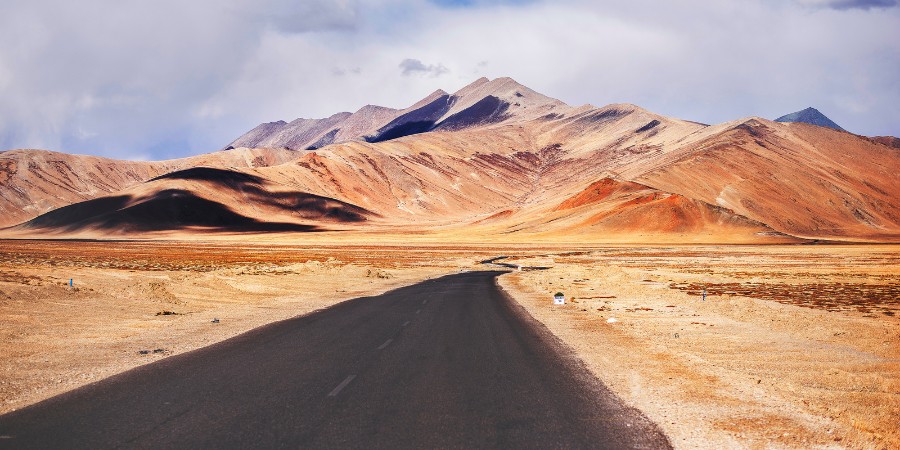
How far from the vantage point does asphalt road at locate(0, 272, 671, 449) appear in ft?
28.5

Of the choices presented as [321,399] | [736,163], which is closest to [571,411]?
Result: [321,399]

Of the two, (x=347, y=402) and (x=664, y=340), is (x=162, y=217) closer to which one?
(x=664, y=340)

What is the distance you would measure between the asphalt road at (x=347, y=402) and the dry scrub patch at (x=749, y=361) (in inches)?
39.2

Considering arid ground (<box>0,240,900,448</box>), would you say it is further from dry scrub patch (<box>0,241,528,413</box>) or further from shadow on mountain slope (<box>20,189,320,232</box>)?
shadow on mountain slope (<box>20,189,320,232</box>)

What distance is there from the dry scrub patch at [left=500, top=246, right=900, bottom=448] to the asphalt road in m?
1.00

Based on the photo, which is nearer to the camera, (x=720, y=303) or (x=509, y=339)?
(x=509, y=339)

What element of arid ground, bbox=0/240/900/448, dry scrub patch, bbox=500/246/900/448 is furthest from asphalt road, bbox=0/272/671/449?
dry scrub patch, bbox=500/246/900/448

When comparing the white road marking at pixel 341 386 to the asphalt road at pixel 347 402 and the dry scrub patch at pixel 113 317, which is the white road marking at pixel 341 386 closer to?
the asphalt road at pixel 347 402

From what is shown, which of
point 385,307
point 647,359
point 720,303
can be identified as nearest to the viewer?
point 647,359

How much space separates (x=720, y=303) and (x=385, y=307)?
49.0ft

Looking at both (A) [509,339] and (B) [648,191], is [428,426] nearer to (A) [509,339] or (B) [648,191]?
(A) [509,339]

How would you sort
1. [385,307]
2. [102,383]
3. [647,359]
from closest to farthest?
1. [102,383]
2. [647,359]
3. [385,307]

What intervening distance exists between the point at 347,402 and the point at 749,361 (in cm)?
989

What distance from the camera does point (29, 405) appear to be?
10.5 m
